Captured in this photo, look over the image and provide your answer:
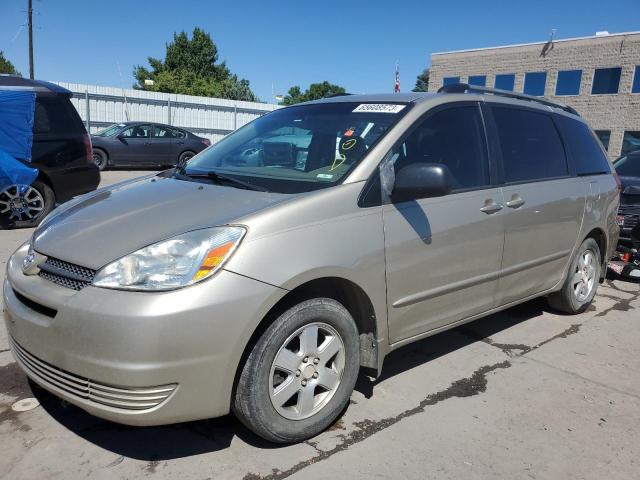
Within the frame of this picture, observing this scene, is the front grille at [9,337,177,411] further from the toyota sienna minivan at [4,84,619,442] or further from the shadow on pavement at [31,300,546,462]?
the shadow on pavement at [31,300,546,462]

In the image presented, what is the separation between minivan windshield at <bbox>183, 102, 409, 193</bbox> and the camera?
302 cm

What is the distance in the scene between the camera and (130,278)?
89.4 inches

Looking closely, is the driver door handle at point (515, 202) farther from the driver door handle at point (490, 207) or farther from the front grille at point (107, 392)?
the front grille at point (107, 392)

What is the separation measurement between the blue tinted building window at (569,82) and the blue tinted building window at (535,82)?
864 mm

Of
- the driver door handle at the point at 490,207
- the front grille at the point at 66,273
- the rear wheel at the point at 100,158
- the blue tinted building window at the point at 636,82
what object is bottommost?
the rear wheel at the point at 100,158

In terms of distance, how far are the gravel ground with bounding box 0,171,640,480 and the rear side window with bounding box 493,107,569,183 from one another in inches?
53.9

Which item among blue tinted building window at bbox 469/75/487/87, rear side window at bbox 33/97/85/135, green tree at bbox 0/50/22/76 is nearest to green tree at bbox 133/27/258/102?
green tree at bbox 0/50/22/76

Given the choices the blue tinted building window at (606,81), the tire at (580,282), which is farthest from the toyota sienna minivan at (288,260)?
the blue tinted building window at (606,81)

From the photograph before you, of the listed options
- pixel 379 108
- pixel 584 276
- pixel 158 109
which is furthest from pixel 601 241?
pixel 158 109

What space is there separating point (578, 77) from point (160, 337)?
32212 millimetres

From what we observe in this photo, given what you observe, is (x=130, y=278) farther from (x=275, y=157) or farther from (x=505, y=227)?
(x=505, y=227)

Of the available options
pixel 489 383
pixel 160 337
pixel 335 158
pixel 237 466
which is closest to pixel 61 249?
pixel 160 337

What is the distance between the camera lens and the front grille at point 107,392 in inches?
87.7

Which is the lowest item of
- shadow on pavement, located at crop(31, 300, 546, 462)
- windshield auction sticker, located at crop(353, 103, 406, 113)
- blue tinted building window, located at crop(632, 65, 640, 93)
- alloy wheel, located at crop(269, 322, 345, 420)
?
shadow on pavement, located at crop(31, 300, 546, 462)
